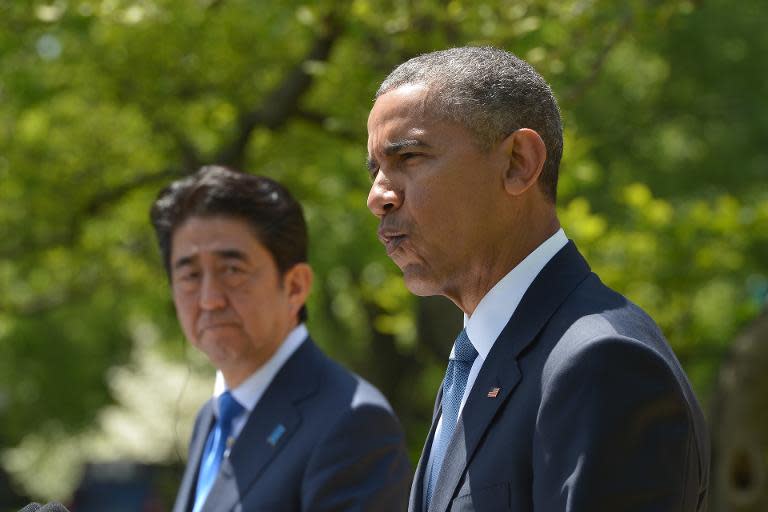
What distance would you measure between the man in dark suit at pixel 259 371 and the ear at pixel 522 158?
1253mm

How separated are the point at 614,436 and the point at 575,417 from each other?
66mm

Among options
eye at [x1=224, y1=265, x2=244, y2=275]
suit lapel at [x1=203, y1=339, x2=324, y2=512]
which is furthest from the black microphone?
eye at [x1=224, y1=265, x2=244, y2=275]

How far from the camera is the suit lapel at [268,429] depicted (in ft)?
10.6

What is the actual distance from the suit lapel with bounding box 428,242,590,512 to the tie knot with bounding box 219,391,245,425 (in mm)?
1585

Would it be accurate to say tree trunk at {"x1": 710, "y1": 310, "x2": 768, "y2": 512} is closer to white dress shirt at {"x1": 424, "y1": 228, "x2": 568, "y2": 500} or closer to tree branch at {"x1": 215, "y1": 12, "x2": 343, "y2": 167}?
tree branch at {"x1": 215, "y1": 12, "x2": 343, "y2": 167}

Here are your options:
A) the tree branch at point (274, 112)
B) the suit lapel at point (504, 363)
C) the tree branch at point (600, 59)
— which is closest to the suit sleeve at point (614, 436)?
the suit lapel at point (504, 363)

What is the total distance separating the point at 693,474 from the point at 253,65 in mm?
7039

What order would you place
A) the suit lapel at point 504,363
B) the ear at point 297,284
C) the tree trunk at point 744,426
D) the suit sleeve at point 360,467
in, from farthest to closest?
the tree trunk at point 744,426, the ear at point 297,284, the suit sleeve at point 360,467, the suit lapel at point 504,363

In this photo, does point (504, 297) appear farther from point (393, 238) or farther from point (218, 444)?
point (218, 444)

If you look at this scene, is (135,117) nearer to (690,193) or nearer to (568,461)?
(690,193)

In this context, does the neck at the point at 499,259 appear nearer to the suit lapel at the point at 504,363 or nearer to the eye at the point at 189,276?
the suit lapel at the point at 504,363

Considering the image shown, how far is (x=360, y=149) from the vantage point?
7988 mm

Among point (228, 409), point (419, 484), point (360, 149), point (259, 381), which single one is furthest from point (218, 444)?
point (360, 149)

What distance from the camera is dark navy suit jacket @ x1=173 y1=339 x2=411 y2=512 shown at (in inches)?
118
